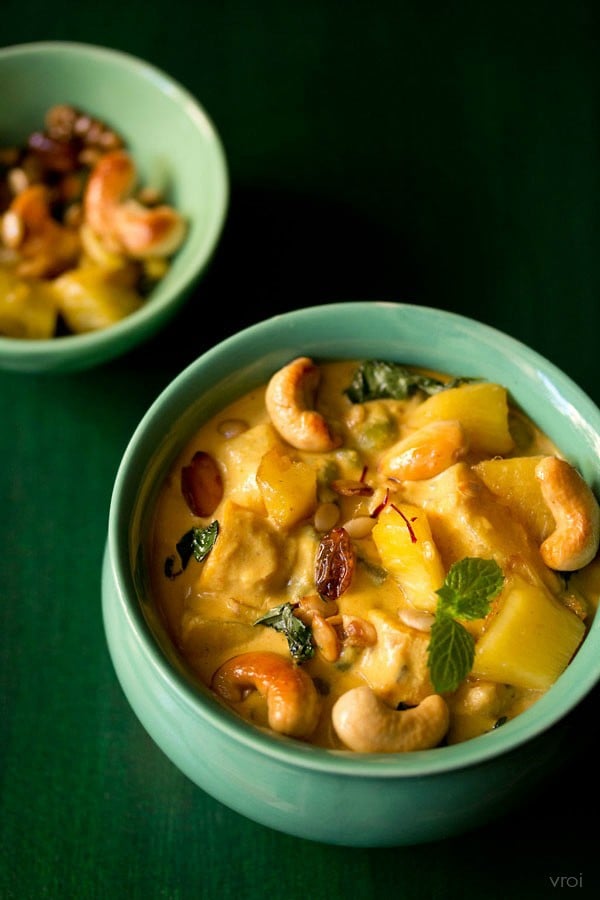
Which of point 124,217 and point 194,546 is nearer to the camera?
point 194,546

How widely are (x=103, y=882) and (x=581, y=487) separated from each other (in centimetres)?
126

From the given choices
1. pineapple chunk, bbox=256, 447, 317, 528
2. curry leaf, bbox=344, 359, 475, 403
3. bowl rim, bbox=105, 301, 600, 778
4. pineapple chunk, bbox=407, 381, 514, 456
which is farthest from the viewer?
curry leaf, bbox=344, 359, 475, 403

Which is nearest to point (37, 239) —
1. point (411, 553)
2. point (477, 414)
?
point (477, 414)

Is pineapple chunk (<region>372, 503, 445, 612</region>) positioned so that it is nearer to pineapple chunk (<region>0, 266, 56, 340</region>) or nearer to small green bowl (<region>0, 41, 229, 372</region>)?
small green bowl (<region>0, 41, 229, 372</region>)

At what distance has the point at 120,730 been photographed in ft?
8.30

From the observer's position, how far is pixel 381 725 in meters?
1.94

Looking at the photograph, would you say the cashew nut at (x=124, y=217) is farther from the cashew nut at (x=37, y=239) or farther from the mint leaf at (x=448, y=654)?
the mint leaf at (x=448, y=654)

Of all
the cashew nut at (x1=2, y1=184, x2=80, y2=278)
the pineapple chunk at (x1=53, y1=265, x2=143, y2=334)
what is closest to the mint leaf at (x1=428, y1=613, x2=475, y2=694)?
the pineapple chunk at (x1=53, y1=265, x2=143, y2=334)

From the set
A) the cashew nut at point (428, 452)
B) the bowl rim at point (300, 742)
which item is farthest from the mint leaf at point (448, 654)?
the cashew nut at point (428, 452)

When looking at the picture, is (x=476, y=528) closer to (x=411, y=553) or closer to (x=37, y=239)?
(x=411, y=553)

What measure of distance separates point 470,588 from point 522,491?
0.31 metres

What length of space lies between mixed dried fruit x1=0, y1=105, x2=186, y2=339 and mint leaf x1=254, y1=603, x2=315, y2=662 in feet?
3.49

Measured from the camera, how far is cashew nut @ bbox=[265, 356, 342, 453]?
89.4 inches

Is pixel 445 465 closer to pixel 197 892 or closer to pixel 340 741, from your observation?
pixel 340 741
